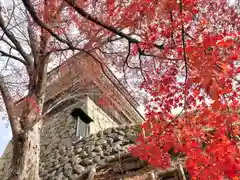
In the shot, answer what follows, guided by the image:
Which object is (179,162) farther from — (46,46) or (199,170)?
(46,46)

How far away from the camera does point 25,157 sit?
14.1ft

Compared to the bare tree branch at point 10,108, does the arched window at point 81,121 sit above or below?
above

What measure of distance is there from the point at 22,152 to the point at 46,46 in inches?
124

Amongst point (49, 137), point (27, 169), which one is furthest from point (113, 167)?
point (49, 137)

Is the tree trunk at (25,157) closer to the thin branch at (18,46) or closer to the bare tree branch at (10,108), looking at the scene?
the bare tree branch at (10,108)

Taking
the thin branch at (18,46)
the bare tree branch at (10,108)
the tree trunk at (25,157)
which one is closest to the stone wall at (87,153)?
the tree trunk at (25,157)

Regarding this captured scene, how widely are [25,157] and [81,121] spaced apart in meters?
6.01

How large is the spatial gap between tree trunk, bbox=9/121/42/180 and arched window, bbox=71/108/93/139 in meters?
5.24

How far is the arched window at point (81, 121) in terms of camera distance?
9.98 metres

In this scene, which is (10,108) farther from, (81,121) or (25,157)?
(81,121)

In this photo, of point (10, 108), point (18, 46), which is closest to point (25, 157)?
point (10, 108)

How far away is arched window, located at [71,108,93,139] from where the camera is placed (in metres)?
9.98

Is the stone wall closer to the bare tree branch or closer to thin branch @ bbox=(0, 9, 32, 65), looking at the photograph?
the bare tree branch

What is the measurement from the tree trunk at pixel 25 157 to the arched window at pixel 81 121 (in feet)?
17.2
